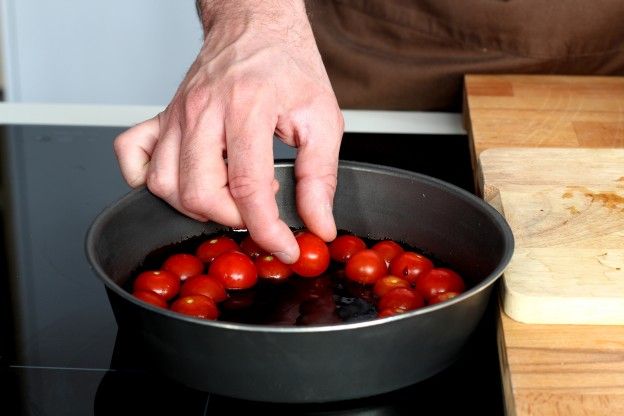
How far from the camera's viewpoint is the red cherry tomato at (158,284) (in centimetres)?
93

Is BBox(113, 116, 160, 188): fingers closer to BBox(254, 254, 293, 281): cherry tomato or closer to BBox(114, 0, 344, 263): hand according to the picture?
BBox(114, 0, 344, 263): hand

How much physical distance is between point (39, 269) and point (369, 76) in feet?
2.22

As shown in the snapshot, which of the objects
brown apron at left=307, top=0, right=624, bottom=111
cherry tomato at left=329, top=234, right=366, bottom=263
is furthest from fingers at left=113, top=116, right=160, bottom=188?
brown apron at left=307, top=0, right=624, bottom=111

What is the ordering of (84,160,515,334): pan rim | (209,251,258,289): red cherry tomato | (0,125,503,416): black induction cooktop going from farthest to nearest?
(209,251,258,289): red cherry tomato, (0,125,503,416): black induction cooktop, (84,160,515,334): pan rim

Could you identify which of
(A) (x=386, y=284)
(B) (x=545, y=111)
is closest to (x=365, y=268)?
(A) (x=386, y=284)

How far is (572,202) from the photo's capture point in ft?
3.50

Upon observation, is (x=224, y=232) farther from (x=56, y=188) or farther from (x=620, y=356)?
(x=620, y=356)

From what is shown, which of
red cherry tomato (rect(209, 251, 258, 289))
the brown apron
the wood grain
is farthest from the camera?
the brown apron

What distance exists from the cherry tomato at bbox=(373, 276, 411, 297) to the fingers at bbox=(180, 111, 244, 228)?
15 cm

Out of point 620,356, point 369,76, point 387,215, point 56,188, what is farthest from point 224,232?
point 369,76

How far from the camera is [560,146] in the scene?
128cm

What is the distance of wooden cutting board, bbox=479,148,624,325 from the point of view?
88 centimetres

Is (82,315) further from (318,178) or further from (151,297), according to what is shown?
(318,178)

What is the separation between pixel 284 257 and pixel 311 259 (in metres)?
0.03
